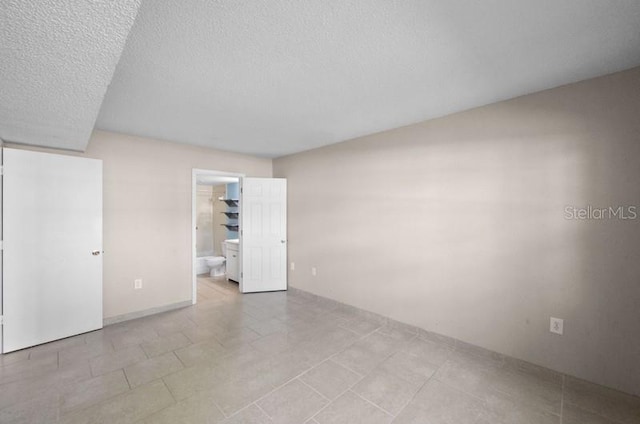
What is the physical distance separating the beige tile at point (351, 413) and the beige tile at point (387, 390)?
6cm

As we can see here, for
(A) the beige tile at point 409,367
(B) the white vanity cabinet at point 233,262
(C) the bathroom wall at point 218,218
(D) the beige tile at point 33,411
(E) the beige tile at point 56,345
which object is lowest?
(E) the beige tile at point 56,345

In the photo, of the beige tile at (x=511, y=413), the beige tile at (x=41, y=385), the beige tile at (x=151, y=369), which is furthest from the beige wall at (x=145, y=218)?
the beige tile at (x=511, y=413)

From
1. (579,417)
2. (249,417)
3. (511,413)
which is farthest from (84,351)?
(579,417)

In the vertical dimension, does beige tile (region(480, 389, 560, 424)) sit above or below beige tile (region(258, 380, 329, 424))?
below

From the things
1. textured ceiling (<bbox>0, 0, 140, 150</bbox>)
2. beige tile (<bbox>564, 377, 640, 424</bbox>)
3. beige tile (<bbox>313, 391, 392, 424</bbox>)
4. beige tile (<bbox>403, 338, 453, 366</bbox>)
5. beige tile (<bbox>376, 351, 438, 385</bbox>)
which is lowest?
beige tile (<bbox>403, 338, 453, 366</bbox>)

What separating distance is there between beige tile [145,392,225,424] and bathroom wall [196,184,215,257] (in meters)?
5.69

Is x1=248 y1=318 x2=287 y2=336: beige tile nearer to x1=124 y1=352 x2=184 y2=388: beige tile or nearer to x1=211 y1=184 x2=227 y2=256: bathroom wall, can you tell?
x1=124 y1=352 x2=184 y2=388: beige tile

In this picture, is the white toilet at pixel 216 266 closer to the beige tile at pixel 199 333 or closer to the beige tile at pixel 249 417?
the beige tile at pixel 199 333

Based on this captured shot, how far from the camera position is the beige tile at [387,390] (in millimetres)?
1914

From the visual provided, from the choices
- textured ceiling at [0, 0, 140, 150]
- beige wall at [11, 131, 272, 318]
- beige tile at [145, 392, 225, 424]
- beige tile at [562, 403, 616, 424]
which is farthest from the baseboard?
beige tile at [562, 403, 616, 424]

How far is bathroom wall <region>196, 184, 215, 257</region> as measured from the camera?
7.16 m

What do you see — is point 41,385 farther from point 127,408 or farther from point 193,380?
point 193,380

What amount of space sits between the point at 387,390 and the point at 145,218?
3525 millimetres

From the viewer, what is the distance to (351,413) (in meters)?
1.82
